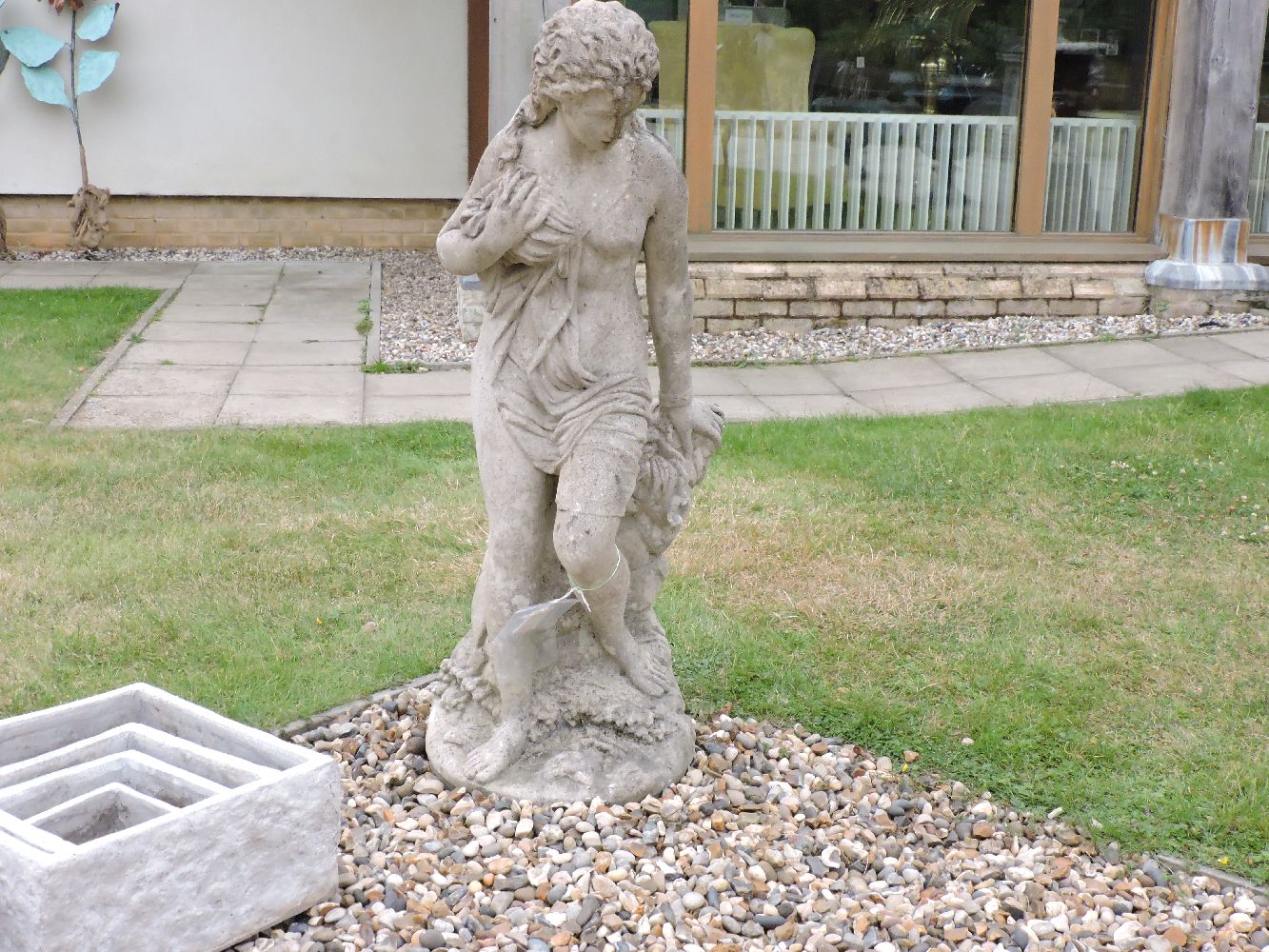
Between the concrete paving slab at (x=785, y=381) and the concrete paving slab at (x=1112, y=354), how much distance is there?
67.2 inches

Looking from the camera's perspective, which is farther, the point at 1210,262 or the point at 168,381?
the point at 1210,262

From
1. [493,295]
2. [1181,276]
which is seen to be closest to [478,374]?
[493,295]

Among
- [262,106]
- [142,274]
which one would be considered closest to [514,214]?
[142,274]

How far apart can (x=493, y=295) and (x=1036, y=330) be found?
732 centimetres

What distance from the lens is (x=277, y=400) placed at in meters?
8.06

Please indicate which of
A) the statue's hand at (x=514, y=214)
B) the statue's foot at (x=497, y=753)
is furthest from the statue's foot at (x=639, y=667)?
the statue's hand at (x=514, y=214)

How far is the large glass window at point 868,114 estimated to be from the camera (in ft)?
34.8

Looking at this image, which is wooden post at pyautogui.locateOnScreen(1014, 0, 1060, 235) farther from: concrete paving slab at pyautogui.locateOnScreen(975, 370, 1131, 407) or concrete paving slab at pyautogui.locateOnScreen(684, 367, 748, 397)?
concrete paving slab at pyautogui.locateOnScreen(684, 367, 748, 397)

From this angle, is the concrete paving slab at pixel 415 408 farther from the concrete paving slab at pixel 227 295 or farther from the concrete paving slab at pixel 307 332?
the concrete paving slab at pixel 227 295

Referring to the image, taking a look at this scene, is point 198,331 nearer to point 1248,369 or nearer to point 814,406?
point 814,406

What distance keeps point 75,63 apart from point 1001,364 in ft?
27.8

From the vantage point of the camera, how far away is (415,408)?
26.3 ft

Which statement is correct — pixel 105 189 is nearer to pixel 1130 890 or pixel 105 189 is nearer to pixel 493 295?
pixel 493 295

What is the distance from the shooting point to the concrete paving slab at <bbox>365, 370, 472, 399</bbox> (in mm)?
8352
